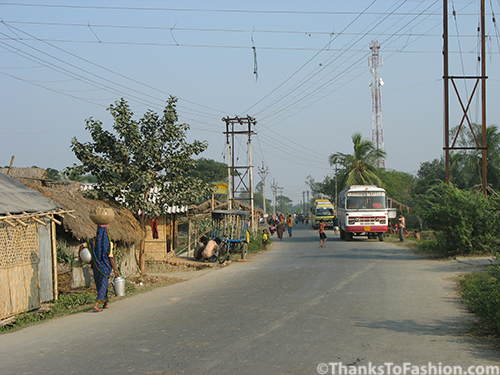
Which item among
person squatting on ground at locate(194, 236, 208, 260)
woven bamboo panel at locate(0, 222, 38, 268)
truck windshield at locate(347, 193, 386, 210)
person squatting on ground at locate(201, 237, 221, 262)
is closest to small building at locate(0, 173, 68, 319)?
woven bamboo panel at locate(0, 222, 38, 268)

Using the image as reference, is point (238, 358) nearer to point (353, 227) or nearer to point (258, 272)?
point (258, 272)

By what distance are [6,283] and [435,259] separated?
602 inches

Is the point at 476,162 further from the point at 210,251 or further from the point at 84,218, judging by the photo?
the point at 84,218

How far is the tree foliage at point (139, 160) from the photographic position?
605 inches

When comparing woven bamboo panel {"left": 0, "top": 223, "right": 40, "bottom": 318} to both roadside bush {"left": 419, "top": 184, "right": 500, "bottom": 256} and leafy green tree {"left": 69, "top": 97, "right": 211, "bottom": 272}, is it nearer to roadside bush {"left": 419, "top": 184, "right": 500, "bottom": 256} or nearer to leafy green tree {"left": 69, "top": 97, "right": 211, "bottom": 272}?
leafy green tree {"left": 69, "top": 97, "right": 211, "bottom": 272}

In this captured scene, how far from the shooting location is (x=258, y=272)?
54.7 ft

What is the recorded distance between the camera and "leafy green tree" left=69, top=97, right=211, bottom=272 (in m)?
15.4

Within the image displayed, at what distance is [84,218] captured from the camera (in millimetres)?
13820

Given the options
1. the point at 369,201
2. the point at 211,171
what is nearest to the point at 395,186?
the point at 211,171

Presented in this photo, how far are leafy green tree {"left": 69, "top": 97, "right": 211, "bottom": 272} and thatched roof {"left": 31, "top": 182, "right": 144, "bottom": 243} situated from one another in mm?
547

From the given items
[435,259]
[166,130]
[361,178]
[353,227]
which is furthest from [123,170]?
[361,178]

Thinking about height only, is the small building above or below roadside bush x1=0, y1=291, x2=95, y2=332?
above

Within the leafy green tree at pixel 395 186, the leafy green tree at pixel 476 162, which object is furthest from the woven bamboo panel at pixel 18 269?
the leafy green tree at pixel 395 186

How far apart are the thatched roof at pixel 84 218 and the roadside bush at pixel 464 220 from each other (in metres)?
11.0
